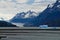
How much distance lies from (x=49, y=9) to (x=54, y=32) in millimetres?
915

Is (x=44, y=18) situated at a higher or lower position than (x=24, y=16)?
lower

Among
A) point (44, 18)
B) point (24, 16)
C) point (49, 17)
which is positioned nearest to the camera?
point (24, 16)

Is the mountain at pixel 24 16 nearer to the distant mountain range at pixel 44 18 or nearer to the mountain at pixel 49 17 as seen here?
the distant mountain range at pixel 44 18

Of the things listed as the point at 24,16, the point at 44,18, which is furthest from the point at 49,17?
the point at 24,16

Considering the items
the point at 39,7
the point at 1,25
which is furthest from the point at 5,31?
the point at 39,7

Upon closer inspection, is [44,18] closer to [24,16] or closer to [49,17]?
[49,17]

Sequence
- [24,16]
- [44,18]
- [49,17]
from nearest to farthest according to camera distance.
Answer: [24,16] < [44,18] < [49,17]

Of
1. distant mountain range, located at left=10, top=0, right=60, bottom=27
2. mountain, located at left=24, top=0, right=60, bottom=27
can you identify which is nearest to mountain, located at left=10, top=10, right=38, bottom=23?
distant mountain range, located at left=10, top=0, right=60, bottom=27

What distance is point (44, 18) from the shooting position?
8648 millimetres

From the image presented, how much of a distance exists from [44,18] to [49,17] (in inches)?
9.9

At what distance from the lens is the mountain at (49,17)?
862cm

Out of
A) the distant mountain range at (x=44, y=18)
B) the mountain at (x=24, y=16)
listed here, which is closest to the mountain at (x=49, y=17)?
the distant mountain range at (x=44, y=18)

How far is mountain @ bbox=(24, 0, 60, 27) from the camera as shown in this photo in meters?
8.62

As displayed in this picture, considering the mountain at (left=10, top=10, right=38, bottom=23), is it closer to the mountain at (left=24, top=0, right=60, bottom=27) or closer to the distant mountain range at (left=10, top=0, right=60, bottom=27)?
the distant mountain range at (left=10, top=0, right=60, bottom=27)
